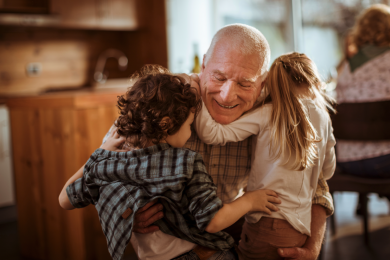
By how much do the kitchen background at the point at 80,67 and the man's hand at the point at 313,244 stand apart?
52 cm

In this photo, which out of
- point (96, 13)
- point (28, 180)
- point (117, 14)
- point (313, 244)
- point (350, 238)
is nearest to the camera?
point (313, 244)

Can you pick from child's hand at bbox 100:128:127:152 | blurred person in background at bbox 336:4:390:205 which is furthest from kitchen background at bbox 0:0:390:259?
child's hand at bbox 100:128:127:152

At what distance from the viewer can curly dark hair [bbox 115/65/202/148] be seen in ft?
3.32

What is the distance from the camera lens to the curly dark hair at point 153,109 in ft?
3.32

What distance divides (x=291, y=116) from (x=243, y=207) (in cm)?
31

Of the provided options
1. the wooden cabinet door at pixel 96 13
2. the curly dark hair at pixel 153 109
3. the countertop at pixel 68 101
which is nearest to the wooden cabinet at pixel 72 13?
the wooden cabinet door at pixel 96 13

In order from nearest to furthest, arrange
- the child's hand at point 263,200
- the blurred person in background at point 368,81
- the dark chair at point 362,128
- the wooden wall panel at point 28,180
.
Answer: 1. the child's hand at point 263,200
2. the dark chair at point 362,128
3. the blurred person in background at point 368,81
4. the wooden wall panel at point 28,180

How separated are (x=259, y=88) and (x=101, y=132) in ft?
4.02

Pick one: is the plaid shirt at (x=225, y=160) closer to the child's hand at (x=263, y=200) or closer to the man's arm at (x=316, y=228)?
the man's arm at (x=316, y=228)

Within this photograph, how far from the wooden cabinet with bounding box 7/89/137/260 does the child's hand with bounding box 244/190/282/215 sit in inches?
48.8

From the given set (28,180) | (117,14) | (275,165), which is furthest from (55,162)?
(117,14)

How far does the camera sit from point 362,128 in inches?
77.7

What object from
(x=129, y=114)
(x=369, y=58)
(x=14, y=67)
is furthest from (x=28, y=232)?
(x=369, y=58)

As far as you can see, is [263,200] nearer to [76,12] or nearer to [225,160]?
[225,160]
